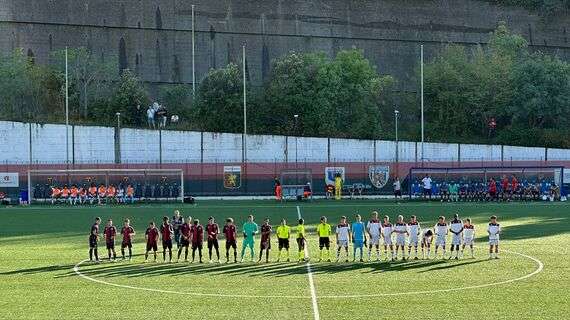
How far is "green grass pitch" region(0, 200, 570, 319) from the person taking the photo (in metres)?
23.9

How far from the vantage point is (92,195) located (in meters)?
65.6

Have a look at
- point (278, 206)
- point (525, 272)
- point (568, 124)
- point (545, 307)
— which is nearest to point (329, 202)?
point (278, 206)

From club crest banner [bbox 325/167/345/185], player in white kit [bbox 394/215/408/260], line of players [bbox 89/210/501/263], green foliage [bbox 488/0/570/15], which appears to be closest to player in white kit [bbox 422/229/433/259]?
line of players [bbox 89/210/501/263]

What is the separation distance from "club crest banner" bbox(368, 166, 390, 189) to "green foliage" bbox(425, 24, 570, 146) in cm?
1366

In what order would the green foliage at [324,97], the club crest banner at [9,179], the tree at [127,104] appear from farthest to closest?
the tree at [127,104] < the green foliage at [324,97] < the club crest banner at [9,179]

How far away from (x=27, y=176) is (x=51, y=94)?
17447mm

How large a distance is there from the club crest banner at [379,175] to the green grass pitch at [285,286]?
2848 cm

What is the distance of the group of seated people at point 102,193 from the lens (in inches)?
2581

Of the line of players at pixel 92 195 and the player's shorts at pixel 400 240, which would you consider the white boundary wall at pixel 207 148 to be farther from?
the player's shorts at pixel 400 240

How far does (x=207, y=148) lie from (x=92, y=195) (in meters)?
13.8

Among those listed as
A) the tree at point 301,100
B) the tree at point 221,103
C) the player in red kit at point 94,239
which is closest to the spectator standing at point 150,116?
the tree at point 221,103

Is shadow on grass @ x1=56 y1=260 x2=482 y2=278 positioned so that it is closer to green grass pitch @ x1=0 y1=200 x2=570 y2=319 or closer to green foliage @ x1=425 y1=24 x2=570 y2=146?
green grass pitch @ x1=0 y1=200 x2=570 y2=319

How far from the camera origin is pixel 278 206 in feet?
200

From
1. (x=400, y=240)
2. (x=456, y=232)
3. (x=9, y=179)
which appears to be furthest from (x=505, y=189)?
(x=9, y=179)
